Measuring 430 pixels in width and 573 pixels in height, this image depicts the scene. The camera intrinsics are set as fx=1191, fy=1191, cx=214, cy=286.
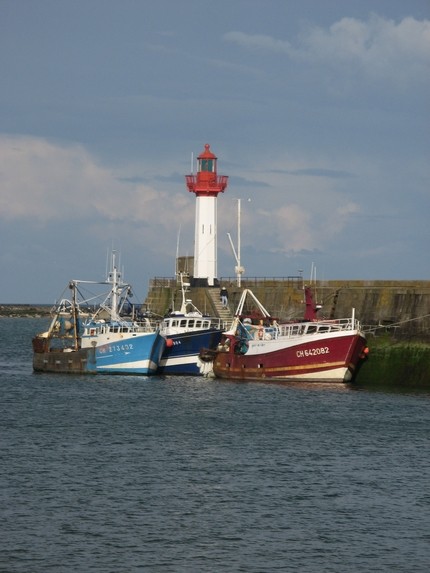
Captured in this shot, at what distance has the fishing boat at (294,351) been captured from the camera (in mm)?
58219

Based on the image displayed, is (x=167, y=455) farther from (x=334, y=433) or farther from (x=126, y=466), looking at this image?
(x=334, y=433)

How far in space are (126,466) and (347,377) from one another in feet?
82.0

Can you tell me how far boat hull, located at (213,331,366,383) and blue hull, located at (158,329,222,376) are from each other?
186 cm

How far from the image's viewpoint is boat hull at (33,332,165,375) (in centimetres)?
6431

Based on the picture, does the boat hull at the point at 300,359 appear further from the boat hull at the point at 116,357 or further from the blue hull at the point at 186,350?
the boat hull at the point at 116,357

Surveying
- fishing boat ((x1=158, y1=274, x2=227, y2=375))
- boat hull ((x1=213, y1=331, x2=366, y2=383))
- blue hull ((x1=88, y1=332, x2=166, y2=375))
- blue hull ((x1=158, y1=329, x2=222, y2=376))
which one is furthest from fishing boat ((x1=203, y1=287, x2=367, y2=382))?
blue hull ((x1=88, y1=332, x2=166, y2=375))

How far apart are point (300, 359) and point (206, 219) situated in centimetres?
2249

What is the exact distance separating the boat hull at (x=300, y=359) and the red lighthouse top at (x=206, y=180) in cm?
1861

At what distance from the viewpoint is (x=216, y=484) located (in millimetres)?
33375

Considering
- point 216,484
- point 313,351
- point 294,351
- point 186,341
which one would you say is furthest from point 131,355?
point 216,484

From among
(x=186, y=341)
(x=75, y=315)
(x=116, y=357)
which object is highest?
(x=75, y=315)

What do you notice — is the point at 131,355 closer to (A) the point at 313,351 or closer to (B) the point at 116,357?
(B) the point at 116,357

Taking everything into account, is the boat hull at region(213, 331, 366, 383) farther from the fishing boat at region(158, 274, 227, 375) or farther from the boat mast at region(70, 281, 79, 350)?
the boat mast at region(70, 281, 79, 350)

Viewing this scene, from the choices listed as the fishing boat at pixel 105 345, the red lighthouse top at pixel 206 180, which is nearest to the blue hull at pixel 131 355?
the fishing boat at pixel 105 345
